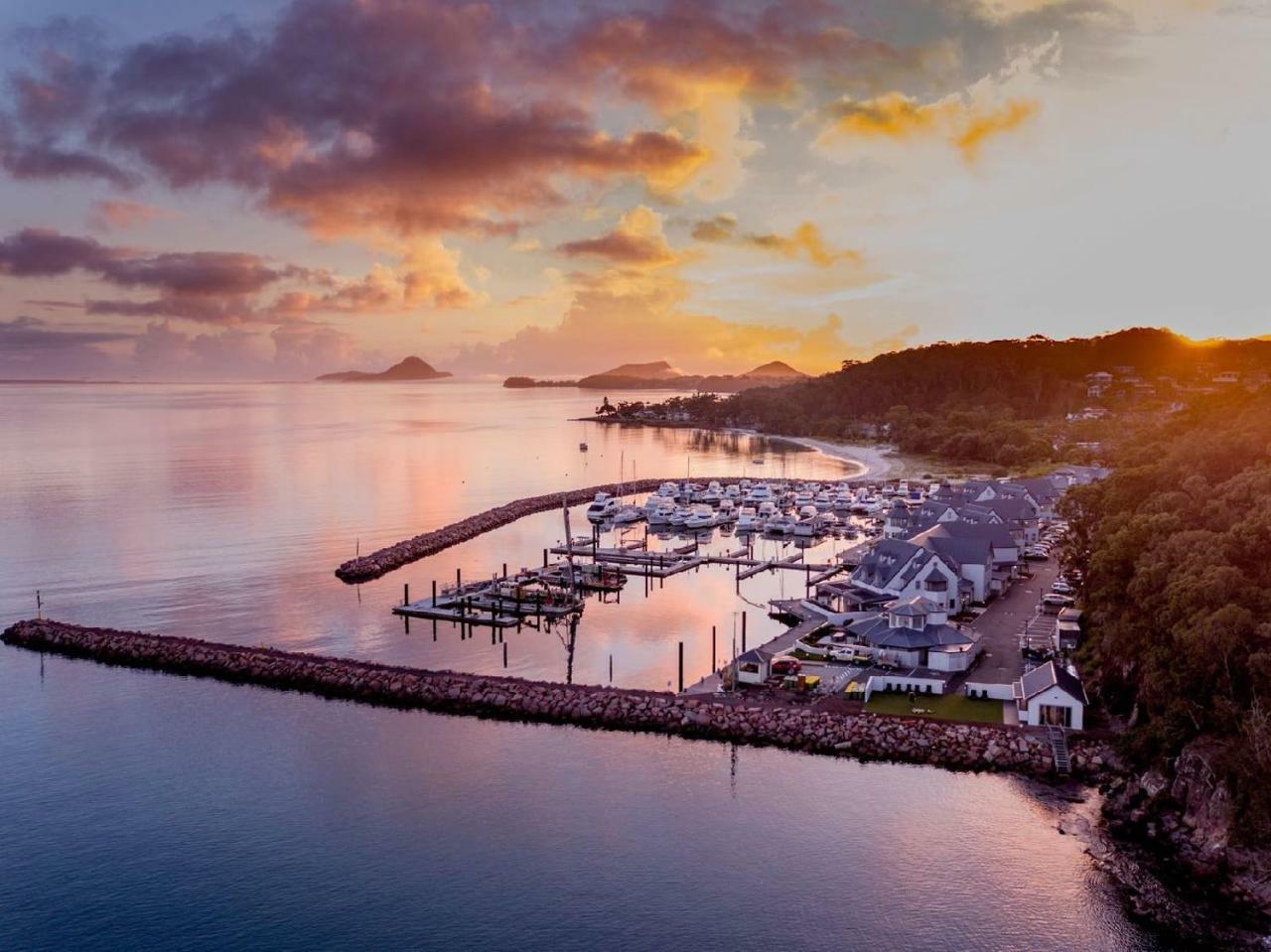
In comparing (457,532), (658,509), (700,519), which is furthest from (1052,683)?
(658,509)

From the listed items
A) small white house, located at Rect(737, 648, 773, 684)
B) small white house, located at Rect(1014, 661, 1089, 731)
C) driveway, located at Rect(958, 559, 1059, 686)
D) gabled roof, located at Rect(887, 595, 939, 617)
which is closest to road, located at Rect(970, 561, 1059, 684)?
driveway, located at Rect(958, 559, 1059, 686)

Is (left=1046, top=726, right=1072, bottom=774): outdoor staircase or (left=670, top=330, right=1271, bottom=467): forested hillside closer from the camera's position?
(left=1046, top=726, right=1072, bottom=774): outdoor staircase

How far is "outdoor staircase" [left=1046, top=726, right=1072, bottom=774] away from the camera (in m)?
24.7

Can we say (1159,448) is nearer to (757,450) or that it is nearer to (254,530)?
(254,530)

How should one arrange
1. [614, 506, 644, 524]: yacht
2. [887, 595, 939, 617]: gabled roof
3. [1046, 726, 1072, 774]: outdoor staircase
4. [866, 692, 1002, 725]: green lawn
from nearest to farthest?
[1046, 726, 1072, 774]: outdoor staircase → [866, 692, 1002, 725]: green lawn → [887, 595, 939, 617]: gabled roof → [614, 506, 644, 524]: yacht

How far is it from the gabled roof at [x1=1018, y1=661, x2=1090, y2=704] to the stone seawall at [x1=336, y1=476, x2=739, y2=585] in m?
32.0

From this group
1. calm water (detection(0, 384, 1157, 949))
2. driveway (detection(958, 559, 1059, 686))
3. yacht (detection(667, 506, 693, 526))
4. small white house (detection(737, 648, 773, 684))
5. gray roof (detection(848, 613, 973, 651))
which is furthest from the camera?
yacht (detection(667, 506, 693, 526))

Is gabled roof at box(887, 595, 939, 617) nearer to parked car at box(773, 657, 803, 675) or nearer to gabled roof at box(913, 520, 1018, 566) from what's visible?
parked car at box(773, 657, 803, 675)

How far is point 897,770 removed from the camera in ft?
83.7

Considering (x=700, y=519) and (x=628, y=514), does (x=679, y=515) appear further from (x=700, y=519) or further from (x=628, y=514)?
(x=628, y=514)

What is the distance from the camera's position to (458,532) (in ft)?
194

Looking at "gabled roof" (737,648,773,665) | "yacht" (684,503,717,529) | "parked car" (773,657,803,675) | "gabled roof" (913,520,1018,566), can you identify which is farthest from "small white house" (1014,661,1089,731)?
"yacht" (684,503,717,529)

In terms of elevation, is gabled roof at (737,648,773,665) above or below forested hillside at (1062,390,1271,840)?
below

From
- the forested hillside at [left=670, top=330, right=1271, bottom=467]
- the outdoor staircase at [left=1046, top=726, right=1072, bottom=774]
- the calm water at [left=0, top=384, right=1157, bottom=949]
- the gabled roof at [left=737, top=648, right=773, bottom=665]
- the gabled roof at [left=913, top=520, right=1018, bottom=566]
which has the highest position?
the forested hillside at [left=670, top=330, right=1271, bottom=467]
